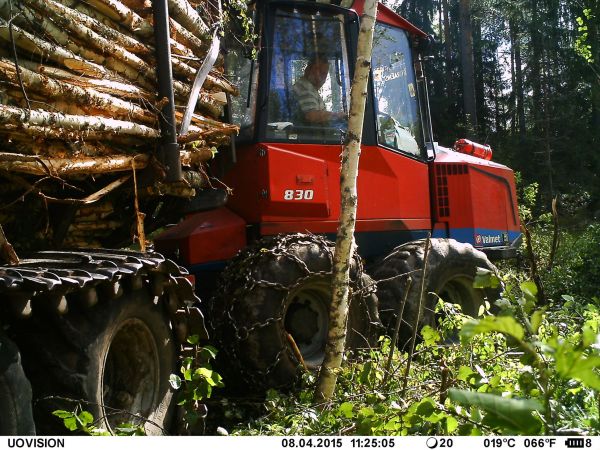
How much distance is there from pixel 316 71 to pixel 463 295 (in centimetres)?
271

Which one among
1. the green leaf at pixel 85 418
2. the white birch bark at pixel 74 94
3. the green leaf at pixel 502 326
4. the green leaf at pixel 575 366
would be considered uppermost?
the white birch bark at pixel 74 94

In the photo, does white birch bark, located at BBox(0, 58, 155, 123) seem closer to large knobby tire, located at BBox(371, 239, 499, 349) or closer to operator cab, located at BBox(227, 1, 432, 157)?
operator cab, located at BBox(227, 1, 432, 157)

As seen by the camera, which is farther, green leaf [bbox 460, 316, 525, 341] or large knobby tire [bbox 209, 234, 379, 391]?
large knobby tire [bbox 209, 234, 379, 391]

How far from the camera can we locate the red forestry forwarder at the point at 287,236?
3891 millimetres

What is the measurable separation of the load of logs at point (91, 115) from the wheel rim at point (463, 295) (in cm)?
296

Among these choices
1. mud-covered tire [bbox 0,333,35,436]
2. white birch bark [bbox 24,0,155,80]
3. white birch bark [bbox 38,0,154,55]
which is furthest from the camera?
white birch bark [bbox 38,0,154,55]

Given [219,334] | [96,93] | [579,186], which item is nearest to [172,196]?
[219,334]

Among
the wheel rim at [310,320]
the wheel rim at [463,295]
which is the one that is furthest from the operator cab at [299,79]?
the wheel rim at [463,295]

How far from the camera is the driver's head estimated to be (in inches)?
230

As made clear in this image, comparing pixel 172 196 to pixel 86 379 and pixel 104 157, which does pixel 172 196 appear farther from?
pixel 86 379

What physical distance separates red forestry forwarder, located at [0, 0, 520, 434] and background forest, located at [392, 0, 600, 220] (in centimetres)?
1617

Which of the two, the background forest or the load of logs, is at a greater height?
the background forest

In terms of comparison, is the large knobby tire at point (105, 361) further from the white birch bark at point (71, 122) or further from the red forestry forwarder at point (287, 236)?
the white birch bark at point (71, 122)

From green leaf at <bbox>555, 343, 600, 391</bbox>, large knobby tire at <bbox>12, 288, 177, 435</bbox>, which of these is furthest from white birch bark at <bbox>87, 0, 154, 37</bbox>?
green leaf at <bbox>555, 343, 600, 391</bbox>
